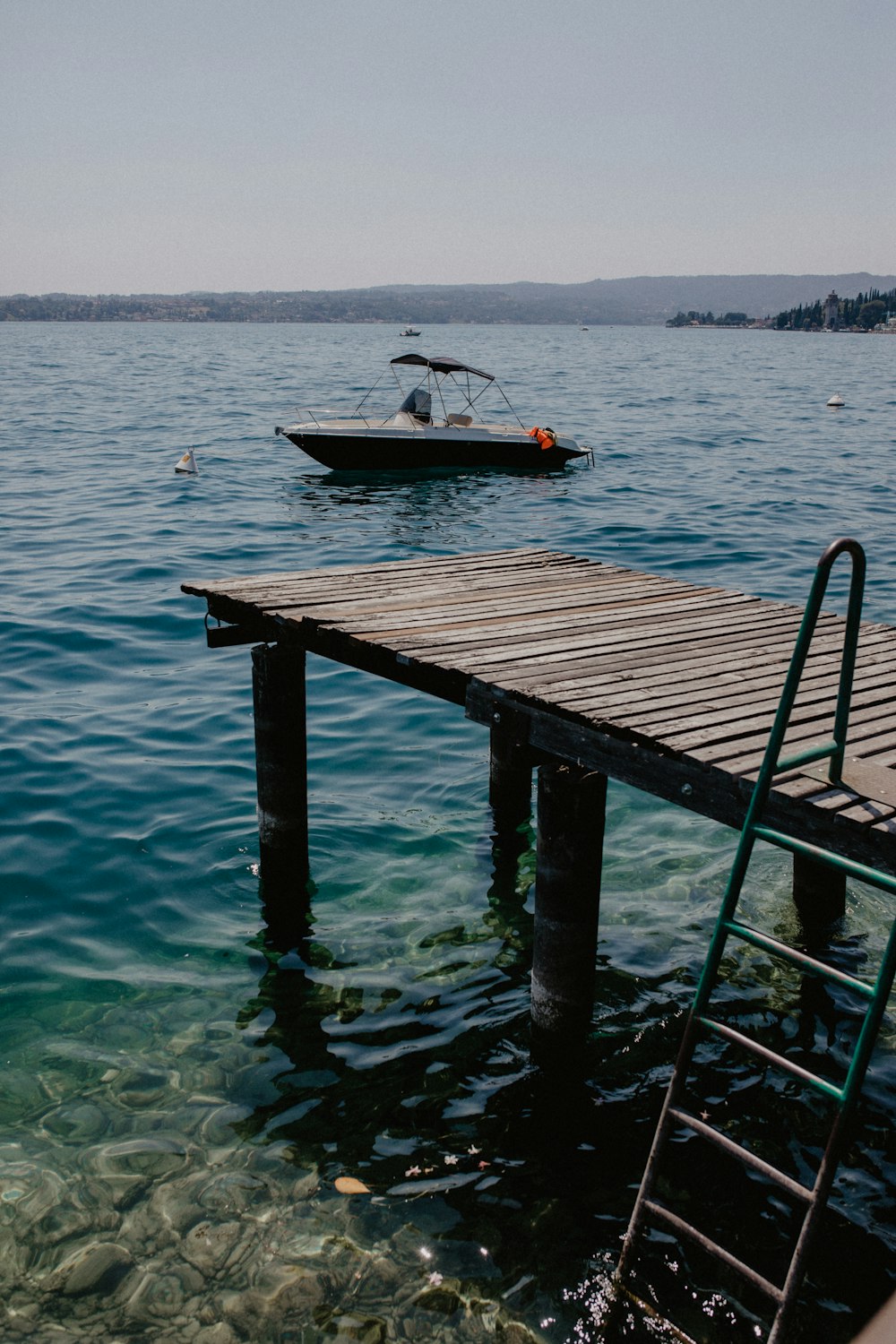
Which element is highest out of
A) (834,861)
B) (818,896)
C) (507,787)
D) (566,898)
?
(834,861)

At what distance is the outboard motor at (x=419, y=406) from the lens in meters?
28.5

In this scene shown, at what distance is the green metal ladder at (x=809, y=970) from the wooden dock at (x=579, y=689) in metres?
0.31

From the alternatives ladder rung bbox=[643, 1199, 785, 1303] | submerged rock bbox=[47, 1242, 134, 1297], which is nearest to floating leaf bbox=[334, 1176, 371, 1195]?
submerged rock bbox=[47, 1242, 134, 1297]

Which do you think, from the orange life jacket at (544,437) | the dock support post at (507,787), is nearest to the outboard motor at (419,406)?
the orange life jacket at (544,437)

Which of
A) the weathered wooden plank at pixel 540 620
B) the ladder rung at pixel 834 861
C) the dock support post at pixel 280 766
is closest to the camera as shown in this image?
the ladder rung at pixel 834 861

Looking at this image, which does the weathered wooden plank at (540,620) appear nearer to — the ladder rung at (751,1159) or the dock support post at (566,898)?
the dock support post at (566,898)

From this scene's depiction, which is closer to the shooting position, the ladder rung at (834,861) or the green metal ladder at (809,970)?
the green metal ladder at (809,970)

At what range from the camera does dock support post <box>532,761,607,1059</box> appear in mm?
5688

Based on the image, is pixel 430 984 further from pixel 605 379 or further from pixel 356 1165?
pixel 605 379

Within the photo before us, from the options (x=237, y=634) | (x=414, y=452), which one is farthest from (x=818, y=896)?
(x=414, y=452)

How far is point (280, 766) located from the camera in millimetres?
7785

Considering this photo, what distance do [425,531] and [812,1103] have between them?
17143mm

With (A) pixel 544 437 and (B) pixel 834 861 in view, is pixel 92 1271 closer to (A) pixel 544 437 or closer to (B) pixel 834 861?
(B) pixel 834 861

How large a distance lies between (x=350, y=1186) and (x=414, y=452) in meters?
23.5
